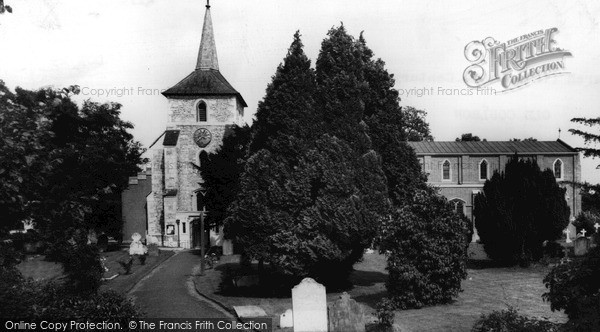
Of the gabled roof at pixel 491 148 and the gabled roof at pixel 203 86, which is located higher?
the gabled roof at pixel 203 86

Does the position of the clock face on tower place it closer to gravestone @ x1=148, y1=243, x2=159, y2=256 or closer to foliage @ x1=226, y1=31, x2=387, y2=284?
gravestone @ x1=148, y1=243, x2=159, y2=256

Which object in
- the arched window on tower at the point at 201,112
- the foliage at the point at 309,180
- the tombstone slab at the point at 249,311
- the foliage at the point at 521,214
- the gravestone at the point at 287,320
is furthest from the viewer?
the arched window on tower at the point at 201,112

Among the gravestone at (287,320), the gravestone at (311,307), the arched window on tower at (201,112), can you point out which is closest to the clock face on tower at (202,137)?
the arched window on tower at (201,112)

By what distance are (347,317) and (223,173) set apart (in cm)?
2025

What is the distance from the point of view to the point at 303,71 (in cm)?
2072

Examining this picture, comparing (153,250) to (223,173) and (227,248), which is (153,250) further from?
(223,173)

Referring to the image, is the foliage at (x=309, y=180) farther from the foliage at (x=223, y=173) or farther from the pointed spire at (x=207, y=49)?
the pointed spire at (x=207, y=49)

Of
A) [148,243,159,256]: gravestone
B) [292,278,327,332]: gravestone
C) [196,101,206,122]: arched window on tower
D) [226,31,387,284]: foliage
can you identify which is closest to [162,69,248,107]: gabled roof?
[196,101,206,122]: arched window on tower

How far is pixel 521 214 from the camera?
85.0 feet

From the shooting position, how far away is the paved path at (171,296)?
1616 centimetres

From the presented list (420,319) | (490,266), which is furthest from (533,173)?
(420,319)

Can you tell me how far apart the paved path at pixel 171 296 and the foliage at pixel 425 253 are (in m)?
5.98

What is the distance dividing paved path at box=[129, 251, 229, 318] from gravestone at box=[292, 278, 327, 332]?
3.94 metres

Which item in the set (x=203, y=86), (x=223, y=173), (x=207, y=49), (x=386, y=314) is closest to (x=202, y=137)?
(x=203, y=86)
